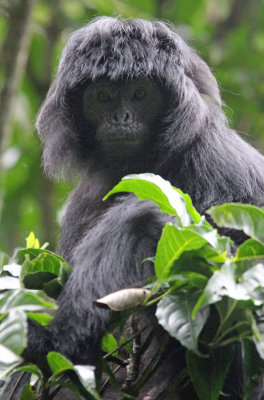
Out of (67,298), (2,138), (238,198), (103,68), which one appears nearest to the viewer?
(67,298)

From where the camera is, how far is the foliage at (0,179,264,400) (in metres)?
2.54

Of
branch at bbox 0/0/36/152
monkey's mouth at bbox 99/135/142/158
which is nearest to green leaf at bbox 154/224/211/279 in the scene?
monkey's mouth at bbox 99/135/142/158

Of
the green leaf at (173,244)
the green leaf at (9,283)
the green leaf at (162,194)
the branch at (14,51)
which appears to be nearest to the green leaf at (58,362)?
the green leaf at (9,283)

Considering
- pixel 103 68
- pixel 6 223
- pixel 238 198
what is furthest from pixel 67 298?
pixel 6 223

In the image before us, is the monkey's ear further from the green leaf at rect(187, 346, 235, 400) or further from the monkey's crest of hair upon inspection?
the green leaf at rect(187, 346, 235, 400)

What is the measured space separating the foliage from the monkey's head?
143cm

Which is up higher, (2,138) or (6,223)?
(2,138)

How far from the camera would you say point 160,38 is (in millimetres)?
4426

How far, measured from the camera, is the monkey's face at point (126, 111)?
14.2ft

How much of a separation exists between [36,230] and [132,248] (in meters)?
4.94

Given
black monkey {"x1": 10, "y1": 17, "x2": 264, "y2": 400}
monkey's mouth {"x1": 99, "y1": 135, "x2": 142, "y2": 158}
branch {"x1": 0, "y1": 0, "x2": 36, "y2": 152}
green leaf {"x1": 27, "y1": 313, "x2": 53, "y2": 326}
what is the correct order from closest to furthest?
green leaf {"x1": 27, "y1": 313, "x2": 53, "y2": 326} → black monkey {"x1": 10, "y1": 17, "x2": 264, "y2": 400} → monkey's mouth {"x1": 99, "y1": 135, "x2": 142, "y2": 158} → branch {"x1": 0, "y1": 0, "x2": 36, "y2": 152}

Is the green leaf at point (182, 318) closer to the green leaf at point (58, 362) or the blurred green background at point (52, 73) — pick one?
the green leaf at point (58, 362)

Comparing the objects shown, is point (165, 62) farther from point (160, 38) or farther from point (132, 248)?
point (132, 248)

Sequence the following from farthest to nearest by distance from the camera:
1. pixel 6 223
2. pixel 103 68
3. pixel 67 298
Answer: pixel 6 223, pixel 103 68, pixel 67 298
